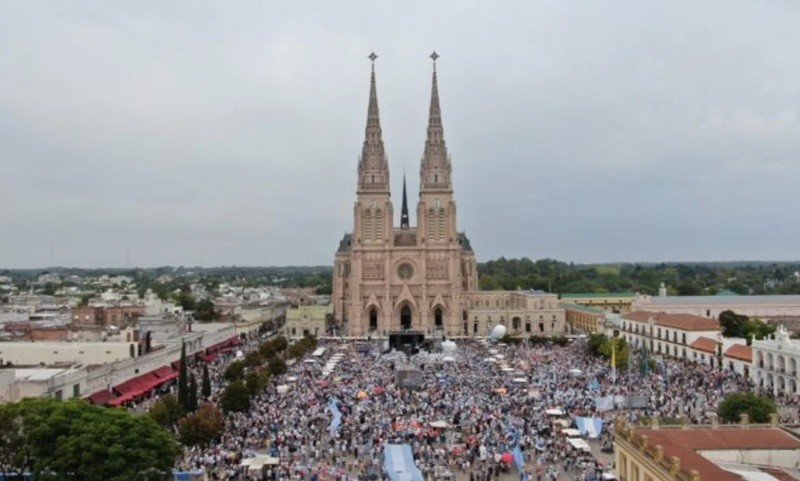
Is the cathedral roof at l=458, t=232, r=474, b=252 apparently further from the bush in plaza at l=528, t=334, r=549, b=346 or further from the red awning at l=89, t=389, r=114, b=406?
the red awning at l=89, t=389, r=114, b=406

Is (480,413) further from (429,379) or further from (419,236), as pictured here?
(419,236)

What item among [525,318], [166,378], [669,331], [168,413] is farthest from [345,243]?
[168,413]

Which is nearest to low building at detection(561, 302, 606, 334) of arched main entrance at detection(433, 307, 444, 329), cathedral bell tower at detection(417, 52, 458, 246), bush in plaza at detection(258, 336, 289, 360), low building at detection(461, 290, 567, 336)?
low building at detection(461, 290, 567, 336)

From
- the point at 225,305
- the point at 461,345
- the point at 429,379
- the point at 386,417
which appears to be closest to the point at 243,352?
the point at 461,345

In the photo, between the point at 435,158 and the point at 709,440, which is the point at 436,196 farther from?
the point at 709,440

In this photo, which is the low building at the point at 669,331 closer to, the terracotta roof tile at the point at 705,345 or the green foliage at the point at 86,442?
the terracotta roof tile at the point at 705,345

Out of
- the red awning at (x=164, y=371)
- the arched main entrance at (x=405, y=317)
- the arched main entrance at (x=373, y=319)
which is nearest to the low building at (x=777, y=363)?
the red awning at (x=164, y=371)
